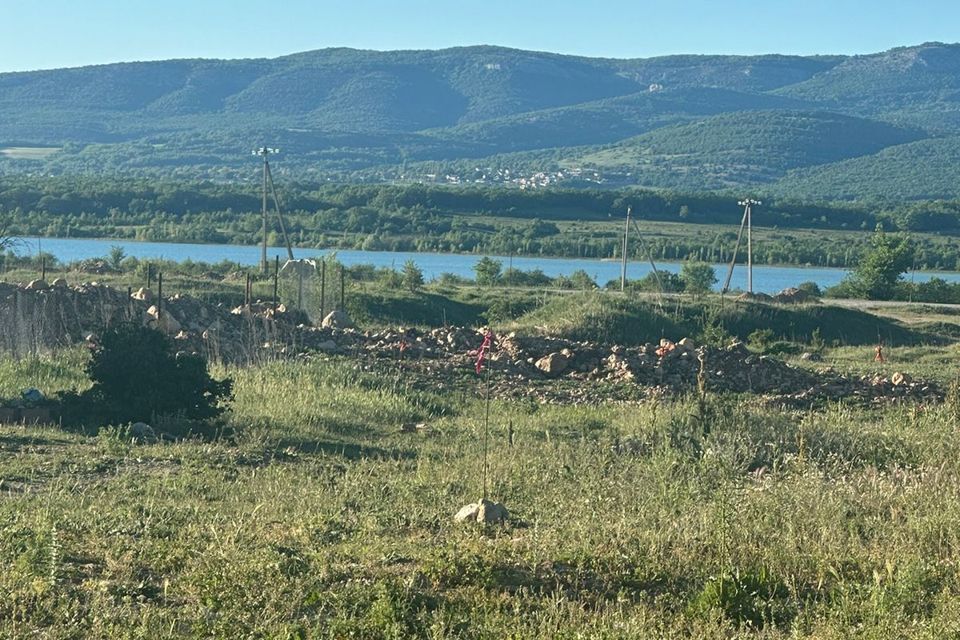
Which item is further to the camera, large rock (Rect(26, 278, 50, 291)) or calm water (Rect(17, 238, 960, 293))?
calm water (Rect(17, 238, 960, 293))

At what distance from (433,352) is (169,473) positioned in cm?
1043

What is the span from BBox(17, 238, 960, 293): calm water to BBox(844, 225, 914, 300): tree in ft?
37.3

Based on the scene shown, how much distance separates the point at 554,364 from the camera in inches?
814

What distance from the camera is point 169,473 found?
11797mm

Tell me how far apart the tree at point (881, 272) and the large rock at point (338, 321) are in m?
23.2

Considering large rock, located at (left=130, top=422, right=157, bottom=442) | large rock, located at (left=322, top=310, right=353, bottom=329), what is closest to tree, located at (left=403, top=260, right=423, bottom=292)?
large rock, located at (left=322, top=310, right=353, bottom=329)

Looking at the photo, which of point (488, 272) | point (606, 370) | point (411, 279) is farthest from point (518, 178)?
point (606, 370)

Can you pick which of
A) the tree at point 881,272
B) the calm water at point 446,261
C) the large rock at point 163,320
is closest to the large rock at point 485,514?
the large rock at point 163,320

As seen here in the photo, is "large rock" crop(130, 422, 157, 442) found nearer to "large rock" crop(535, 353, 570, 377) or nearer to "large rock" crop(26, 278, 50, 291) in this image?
"large rock" crop(535, 353, 570, 377)

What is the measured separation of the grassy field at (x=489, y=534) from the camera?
25.0 feet

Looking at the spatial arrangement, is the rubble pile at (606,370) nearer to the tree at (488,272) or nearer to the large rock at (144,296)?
the large rock at (144,296)

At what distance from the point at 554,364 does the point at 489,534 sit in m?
11.0

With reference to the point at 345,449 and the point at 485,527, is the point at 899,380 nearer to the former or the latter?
the point at 345,449

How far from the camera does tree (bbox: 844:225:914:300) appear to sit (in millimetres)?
45625
